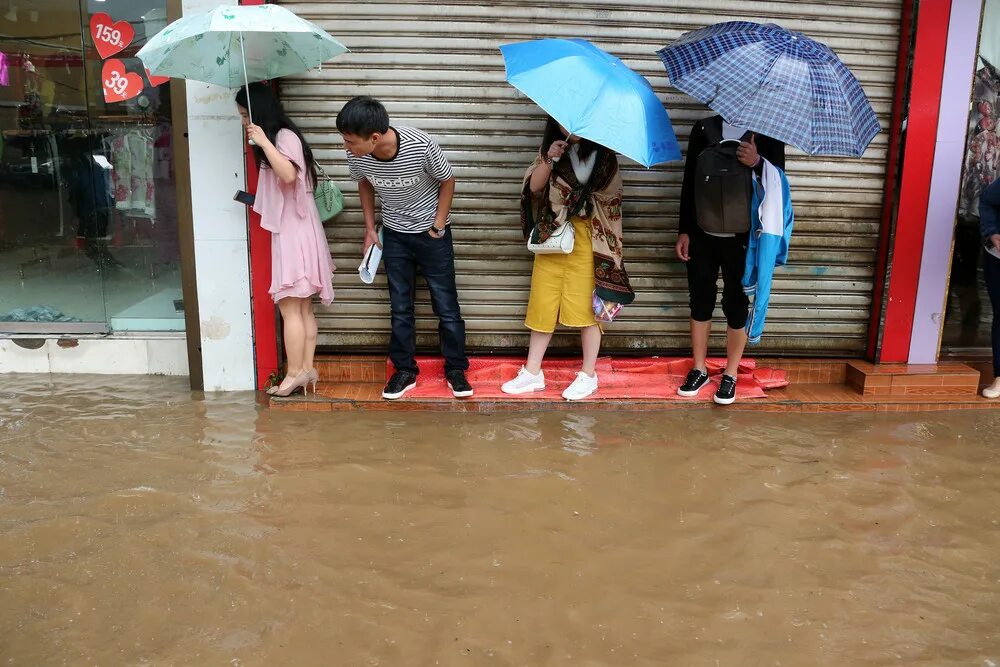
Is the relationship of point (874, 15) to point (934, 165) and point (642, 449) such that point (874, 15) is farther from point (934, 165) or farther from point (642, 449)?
point (642, 449)

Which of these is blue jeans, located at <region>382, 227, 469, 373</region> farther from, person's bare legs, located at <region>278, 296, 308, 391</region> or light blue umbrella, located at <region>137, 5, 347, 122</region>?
light blue umbrella, located at <region>137, 5, 347, 122</region>

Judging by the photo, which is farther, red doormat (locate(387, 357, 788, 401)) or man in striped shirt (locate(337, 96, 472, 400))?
red doormat (locate(387, 357, 788, 401))

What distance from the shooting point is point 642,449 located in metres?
4.37

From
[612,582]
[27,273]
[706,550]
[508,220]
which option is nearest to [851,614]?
[706,550]

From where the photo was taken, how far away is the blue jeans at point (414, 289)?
4910 mm

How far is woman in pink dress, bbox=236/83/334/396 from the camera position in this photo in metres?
4.57

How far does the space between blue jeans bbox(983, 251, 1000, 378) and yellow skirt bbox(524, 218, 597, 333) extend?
8.25 ft

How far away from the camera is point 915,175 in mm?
5156

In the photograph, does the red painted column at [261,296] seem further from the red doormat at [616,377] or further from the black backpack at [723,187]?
the black backpack at [723,187]

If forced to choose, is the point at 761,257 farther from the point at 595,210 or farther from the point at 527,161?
the point at 527,161

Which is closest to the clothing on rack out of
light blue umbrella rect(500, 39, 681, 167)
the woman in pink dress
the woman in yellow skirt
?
the woman in pink dress

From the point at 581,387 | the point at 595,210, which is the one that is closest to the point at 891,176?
the point at 595,210

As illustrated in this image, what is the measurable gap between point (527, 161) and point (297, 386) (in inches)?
77.9

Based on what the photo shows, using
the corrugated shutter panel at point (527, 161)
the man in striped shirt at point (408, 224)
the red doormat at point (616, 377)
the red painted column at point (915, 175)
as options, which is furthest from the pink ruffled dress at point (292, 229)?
the red painted column at point (915, 175)
